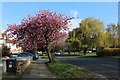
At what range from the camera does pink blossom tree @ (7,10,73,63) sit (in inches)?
573

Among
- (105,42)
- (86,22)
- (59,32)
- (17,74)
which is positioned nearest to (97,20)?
(86,22)

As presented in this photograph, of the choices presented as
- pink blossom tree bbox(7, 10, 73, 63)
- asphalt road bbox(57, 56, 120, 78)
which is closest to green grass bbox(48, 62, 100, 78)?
asphalt road bbox(57, 56, 120, 78)

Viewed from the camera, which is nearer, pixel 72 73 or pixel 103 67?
pixel 72 73

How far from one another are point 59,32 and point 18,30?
12.7 feet

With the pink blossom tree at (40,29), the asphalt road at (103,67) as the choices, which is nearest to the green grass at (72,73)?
the asphalt road at (103,67)

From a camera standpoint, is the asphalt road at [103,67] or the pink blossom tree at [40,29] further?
the pink blossom tree at [40,29]

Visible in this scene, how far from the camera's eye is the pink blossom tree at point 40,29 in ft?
47.8

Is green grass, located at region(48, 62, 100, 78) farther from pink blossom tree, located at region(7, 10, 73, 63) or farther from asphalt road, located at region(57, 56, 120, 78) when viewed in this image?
pink blossom tree, located at region(7, 10, 73, 63)

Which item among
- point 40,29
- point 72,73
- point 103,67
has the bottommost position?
point 103,67

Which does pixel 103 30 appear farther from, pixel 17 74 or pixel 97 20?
pixel 17 74

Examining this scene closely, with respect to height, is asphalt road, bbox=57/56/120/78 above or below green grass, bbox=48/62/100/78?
below

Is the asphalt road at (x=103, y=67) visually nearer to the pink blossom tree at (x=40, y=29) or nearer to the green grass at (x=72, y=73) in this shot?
the green grass at (x=72, y=73)

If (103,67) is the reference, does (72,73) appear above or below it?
above

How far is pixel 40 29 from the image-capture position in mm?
14500
